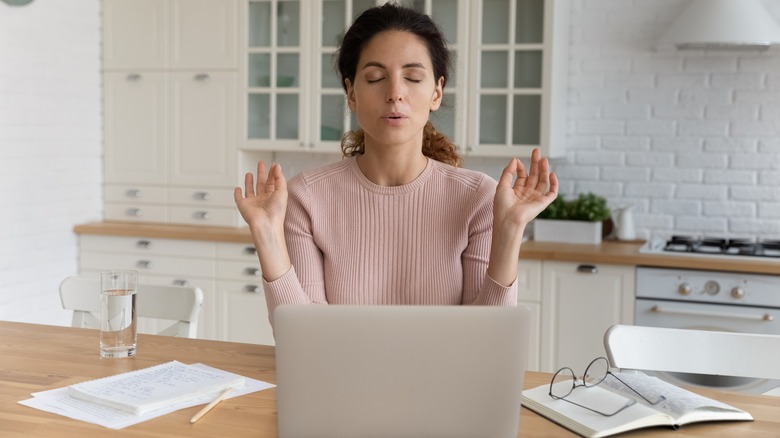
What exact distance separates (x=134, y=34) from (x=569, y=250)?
2285 millimetres

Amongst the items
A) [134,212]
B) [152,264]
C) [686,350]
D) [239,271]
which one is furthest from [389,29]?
[134,212]

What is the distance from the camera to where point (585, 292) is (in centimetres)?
360

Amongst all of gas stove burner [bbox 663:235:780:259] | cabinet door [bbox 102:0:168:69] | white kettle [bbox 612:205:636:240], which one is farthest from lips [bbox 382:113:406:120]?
cabinet door [bbox 102:0:168:69]

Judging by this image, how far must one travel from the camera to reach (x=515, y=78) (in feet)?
12.8

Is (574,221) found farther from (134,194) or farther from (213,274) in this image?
(134,194)

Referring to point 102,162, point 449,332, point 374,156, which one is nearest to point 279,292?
point 374,156

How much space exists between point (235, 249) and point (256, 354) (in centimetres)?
215

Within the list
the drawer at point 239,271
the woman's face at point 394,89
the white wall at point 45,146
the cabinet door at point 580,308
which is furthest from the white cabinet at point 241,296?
the woman's face at point 394,89

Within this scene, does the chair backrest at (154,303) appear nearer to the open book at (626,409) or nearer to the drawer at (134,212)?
the open book at (626,409)

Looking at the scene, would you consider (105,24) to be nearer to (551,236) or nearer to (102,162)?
(102,162)

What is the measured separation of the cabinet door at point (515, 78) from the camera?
3842 mm

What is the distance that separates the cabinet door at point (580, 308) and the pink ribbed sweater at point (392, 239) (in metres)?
1.69

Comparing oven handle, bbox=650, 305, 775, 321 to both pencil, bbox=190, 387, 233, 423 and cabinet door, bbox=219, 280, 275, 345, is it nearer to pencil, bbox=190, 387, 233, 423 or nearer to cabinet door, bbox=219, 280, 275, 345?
cabinet door, bbox=219, 280, 275, 345

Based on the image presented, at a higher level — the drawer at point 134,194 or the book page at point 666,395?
the drawer at point 134,194
